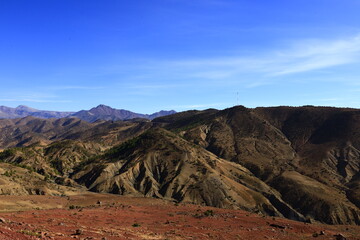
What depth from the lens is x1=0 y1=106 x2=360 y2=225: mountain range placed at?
8700 centimetres

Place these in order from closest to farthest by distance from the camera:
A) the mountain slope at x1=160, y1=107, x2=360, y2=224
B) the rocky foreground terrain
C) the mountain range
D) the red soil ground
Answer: the red soil ground → the rocky foreground terrain → the mountain range → the mountain slope at x1=160, y1=107, x2=360, y2=224

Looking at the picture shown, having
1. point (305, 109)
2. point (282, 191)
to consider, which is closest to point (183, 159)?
point (282, 191)

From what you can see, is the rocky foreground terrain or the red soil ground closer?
the red soil ground

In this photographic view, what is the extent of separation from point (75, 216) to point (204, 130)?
127m

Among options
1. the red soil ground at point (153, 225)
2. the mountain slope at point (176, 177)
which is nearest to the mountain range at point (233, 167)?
the mountain slope at point (176, 177)

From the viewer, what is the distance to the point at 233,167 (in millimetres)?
113875

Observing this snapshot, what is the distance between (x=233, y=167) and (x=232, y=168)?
1824 millimetres

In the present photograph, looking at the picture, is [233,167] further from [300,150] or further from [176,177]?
[300,150]

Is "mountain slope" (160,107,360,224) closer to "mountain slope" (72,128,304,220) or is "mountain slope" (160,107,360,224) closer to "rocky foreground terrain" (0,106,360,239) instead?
"rocky foreground terrain" (0,106,360,239)

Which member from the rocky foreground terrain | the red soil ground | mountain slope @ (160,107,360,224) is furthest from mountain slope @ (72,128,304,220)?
the red soil ground

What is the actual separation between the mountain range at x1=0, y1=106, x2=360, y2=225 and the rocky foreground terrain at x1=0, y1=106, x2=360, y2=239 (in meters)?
0.34

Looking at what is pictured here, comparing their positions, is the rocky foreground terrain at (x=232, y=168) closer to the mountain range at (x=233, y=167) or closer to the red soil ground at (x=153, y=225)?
the mountain range at (x=233, y=167)

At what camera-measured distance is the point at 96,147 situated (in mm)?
163250

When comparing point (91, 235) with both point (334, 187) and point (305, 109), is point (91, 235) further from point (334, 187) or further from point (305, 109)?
point (305, 109)
